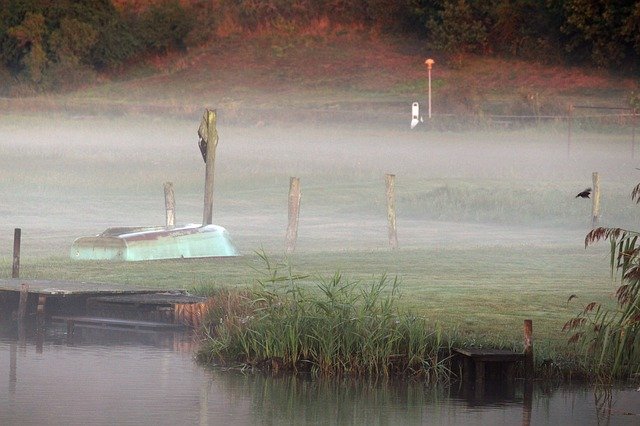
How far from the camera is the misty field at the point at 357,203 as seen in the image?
22.7 meters

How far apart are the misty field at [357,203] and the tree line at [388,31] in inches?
288

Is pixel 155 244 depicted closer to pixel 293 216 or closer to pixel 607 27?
pixel 293 216

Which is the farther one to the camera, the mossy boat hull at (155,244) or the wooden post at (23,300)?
the mossy boat hull at (155,244)

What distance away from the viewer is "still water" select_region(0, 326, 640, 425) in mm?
13961

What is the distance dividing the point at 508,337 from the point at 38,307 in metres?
5.83

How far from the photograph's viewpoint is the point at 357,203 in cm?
4338

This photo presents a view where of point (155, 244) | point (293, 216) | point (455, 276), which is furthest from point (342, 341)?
point (293, 216)

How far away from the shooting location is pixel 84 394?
48.5 ft

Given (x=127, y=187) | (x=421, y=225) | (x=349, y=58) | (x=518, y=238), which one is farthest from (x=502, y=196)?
(x=349, y=58)

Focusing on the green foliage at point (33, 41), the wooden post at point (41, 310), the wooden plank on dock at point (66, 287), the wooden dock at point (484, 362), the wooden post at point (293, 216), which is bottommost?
the wooden dock at point (484, 362)

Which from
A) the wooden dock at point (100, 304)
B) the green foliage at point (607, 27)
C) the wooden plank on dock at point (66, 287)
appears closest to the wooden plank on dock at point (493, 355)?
the wooden dock at point (100, 304)

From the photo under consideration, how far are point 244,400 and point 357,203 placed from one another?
94.3 feet

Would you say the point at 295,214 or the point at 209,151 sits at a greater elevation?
the point at 209,151

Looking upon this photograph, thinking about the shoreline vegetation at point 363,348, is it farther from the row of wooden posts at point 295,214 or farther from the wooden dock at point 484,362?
the row of wooden posts at point 295,214
